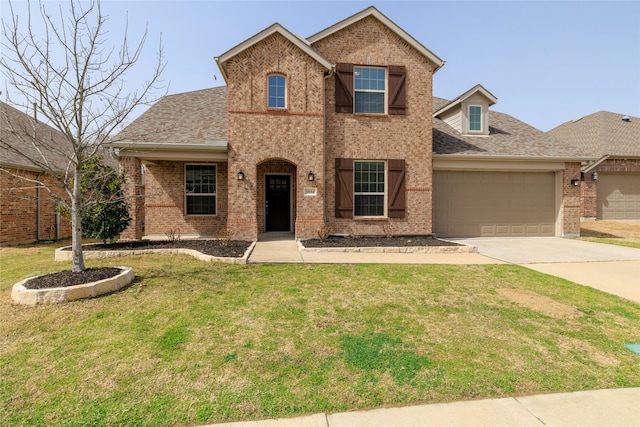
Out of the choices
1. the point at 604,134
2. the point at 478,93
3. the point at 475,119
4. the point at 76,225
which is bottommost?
the point at 76,225

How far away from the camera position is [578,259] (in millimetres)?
8039

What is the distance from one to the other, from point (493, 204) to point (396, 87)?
6.04 metres

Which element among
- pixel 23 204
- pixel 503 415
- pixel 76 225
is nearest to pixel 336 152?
pixel 76 225

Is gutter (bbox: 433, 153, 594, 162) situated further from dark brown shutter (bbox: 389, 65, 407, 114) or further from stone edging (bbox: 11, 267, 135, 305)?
stone edging (bbox: 11, 267, 135, 305)

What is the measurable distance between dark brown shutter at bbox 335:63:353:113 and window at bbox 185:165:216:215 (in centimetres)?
535

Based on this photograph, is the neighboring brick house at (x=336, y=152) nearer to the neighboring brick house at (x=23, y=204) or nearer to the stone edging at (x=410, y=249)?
the stone edging at (x=410, y=249)

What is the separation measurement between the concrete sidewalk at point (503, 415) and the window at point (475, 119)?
40.3ft

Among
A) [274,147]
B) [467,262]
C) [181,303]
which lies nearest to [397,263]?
[467,262]

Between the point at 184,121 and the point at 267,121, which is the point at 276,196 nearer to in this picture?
the point at 267,121

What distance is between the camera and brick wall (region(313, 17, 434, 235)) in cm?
1073

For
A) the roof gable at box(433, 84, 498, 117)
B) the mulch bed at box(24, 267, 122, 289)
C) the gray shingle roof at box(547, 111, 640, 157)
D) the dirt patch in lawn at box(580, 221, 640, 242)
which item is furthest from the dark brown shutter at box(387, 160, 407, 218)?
the gray shingle roof at box(547, 111, 640, 157)

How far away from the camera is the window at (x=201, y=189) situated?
37.9 feet

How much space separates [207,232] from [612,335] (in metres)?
11.3

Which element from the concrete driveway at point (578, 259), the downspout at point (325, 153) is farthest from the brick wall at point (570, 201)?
the downspout at point (325, 153)
